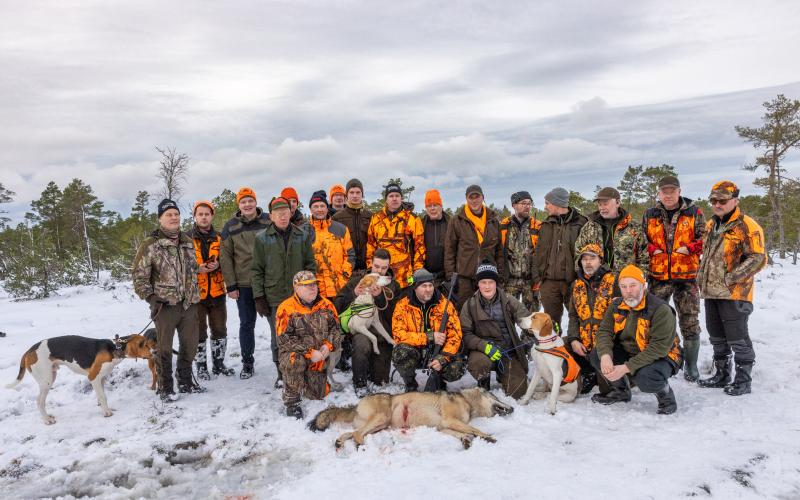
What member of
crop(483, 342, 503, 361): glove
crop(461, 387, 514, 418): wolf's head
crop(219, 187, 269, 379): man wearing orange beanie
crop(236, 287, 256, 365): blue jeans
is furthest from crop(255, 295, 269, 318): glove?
crop(483, 342, 503, 361): glove

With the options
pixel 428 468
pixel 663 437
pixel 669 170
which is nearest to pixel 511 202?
pixel 663 437

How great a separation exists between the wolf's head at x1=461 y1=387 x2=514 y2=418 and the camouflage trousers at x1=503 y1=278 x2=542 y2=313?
2217mm

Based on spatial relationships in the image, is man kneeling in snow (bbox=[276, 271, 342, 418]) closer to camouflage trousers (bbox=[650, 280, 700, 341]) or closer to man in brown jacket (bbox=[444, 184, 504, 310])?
man in brown jacket (bbox=[444, 184, 504, 310])

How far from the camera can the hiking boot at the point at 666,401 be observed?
15.6ft

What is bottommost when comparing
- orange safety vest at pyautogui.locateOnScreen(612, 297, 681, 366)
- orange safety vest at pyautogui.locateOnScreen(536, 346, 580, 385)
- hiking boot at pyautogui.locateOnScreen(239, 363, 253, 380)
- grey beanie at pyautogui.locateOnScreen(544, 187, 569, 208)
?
hiking boot at pyautogui.locateOnScreen(239, 363, 253, 380)

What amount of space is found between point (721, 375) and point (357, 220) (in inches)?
213

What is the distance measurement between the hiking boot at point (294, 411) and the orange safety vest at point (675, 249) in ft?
15.8

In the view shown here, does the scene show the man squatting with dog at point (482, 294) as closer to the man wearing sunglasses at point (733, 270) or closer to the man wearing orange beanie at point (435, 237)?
the man wearing sunglasses at point (733, 270)

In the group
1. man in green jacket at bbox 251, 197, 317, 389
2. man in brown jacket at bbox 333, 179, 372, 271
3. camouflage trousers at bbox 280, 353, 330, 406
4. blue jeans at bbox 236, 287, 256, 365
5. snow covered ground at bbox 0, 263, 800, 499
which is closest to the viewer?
snow covered ground at bbox 0, 263, 800, 499

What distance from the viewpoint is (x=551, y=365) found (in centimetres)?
494

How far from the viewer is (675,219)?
5.62 metres

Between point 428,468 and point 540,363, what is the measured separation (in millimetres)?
1984

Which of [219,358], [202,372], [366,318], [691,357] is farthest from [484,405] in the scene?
[202,372]

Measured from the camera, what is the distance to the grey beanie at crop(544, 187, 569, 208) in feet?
20.2
